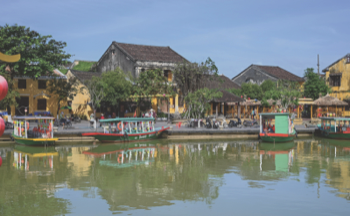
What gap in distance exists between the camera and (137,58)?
49031mm

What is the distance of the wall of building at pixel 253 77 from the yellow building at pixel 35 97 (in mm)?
32465

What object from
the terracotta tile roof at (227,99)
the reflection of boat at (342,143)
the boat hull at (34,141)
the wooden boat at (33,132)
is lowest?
the reflection of boat at (342,143)

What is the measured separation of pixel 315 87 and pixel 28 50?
119 ft

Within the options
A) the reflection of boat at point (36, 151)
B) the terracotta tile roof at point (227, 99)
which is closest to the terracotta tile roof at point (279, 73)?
the terracotta tile roof at point (227, 99)

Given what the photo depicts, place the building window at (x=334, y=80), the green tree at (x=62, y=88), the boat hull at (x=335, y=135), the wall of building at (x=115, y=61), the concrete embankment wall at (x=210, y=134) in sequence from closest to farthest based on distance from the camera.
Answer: the concrete embankment wall at (x=210, y=134)
the boat hull at (x=335, y=135)
the green tree at (x=62, y=88)
the wall of building at (x=115, y=61)
the building window at (x=334, y=80)

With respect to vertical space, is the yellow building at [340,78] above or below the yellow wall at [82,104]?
above

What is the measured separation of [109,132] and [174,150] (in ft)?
20.1

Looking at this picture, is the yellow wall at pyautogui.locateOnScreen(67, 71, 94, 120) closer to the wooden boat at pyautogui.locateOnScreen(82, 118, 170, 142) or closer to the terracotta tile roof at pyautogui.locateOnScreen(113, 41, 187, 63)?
the terracotta tile roof at pyautogui.locateOnScreen(113, 41, 187, 63)

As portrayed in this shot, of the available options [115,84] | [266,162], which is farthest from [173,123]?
[266,162]

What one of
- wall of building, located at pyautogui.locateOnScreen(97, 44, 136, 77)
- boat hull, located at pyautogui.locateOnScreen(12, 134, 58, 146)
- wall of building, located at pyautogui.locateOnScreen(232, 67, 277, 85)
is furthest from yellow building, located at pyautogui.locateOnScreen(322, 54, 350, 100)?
boat hull, located at pyautogui.locateOnScreen(12, 134, 58, 146)

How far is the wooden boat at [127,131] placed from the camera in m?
30.0

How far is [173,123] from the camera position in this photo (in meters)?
39.2

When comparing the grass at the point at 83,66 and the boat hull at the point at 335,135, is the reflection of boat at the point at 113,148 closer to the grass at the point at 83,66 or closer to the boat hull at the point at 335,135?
the boat hull at the point at 335,135

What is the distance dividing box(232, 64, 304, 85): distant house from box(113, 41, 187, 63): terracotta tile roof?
16208 mm
